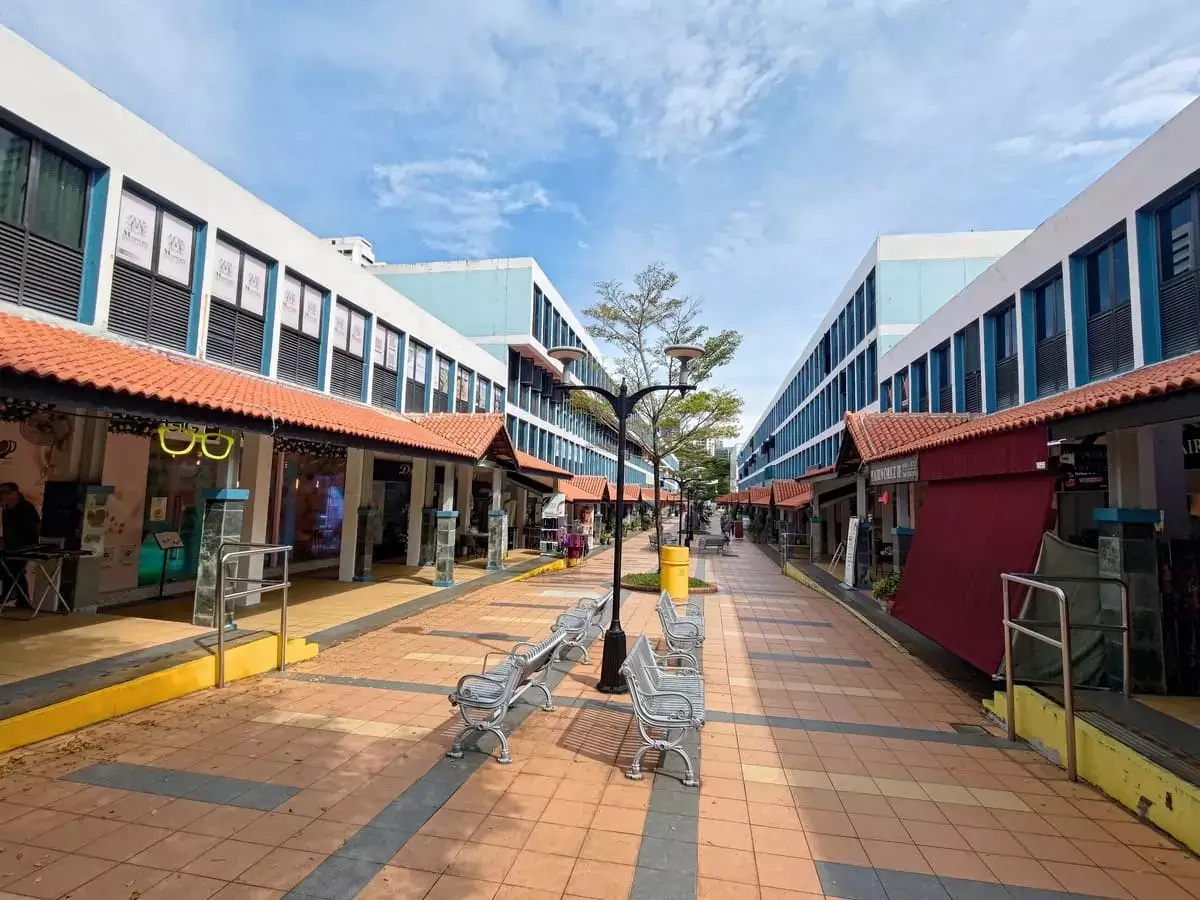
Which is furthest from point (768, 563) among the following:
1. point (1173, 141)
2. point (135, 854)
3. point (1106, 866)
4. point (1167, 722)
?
Answer: point (135, 854)

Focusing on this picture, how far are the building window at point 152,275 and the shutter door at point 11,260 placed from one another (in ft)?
3.81

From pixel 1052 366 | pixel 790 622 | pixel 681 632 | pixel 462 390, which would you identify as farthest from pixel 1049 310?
pixel 462 390

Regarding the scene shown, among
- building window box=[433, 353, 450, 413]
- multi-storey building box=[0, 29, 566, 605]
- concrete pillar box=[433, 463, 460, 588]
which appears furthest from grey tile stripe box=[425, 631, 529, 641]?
building window box=[433, 353, 450, 413]

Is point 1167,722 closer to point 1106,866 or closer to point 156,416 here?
point 1106,866

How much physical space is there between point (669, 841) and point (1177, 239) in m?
11.4

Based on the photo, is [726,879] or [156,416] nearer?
[726,879]

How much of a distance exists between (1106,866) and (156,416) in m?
8.51

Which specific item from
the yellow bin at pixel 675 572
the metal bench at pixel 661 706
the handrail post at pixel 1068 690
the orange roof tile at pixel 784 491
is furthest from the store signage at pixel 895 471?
the orange roof tile at pixel 784 491

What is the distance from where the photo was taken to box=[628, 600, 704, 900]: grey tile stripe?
129 inches

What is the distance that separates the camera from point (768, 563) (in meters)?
24.3

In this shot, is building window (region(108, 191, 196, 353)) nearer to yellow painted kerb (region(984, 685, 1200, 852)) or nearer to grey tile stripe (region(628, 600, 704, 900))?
grey tile stripe (region(628, 600, 704, 900))

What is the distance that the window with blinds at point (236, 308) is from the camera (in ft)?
35.5

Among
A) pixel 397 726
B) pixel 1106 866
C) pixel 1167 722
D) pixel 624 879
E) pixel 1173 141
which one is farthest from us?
pixel 1173 141

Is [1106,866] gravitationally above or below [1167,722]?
below
